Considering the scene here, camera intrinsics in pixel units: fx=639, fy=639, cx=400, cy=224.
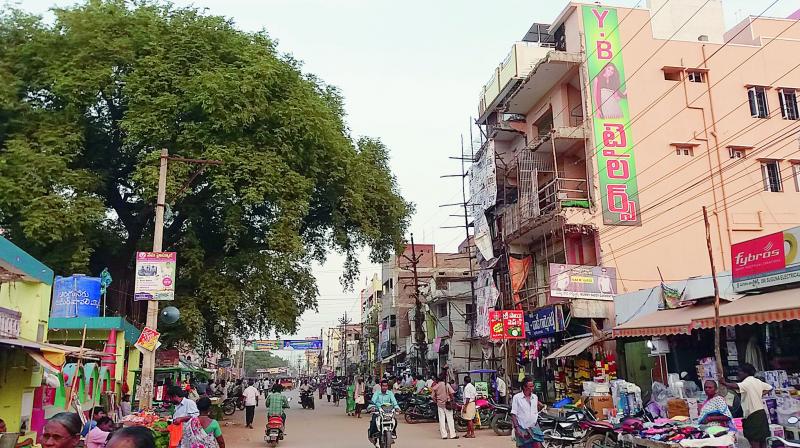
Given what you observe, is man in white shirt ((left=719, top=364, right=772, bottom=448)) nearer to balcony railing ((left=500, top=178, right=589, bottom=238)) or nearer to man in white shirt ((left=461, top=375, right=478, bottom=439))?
man in white shirt ((left=461, top=375, right=478, bottom=439))

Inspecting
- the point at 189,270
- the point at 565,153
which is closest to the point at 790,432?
the point at 565,153

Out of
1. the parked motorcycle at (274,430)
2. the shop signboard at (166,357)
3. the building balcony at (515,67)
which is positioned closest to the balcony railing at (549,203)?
the building balcony at (515,67)

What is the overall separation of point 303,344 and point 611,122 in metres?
54.6

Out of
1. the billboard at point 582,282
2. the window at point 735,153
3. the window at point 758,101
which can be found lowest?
the billboard at point 582,282

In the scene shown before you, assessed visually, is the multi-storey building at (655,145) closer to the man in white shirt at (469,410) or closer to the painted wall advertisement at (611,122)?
the painted wall advertisement at (611,122)

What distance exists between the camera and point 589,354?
21812 mm

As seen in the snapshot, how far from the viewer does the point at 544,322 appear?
23.8 meters

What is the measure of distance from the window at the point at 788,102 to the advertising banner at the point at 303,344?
54.3 m

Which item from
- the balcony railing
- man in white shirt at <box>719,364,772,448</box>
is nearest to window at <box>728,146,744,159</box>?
the balcony railing

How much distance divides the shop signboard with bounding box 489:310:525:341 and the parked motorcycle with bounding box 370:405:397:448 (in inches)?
362

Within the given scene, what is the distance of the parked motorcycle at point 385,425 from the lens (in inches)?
535

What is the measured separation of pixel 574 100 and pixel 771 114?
24.8ft

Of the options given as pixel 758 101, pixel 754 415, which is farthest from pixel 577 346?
pixel 758 101

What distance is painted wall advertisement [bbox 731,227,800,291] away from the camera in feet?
43.7
